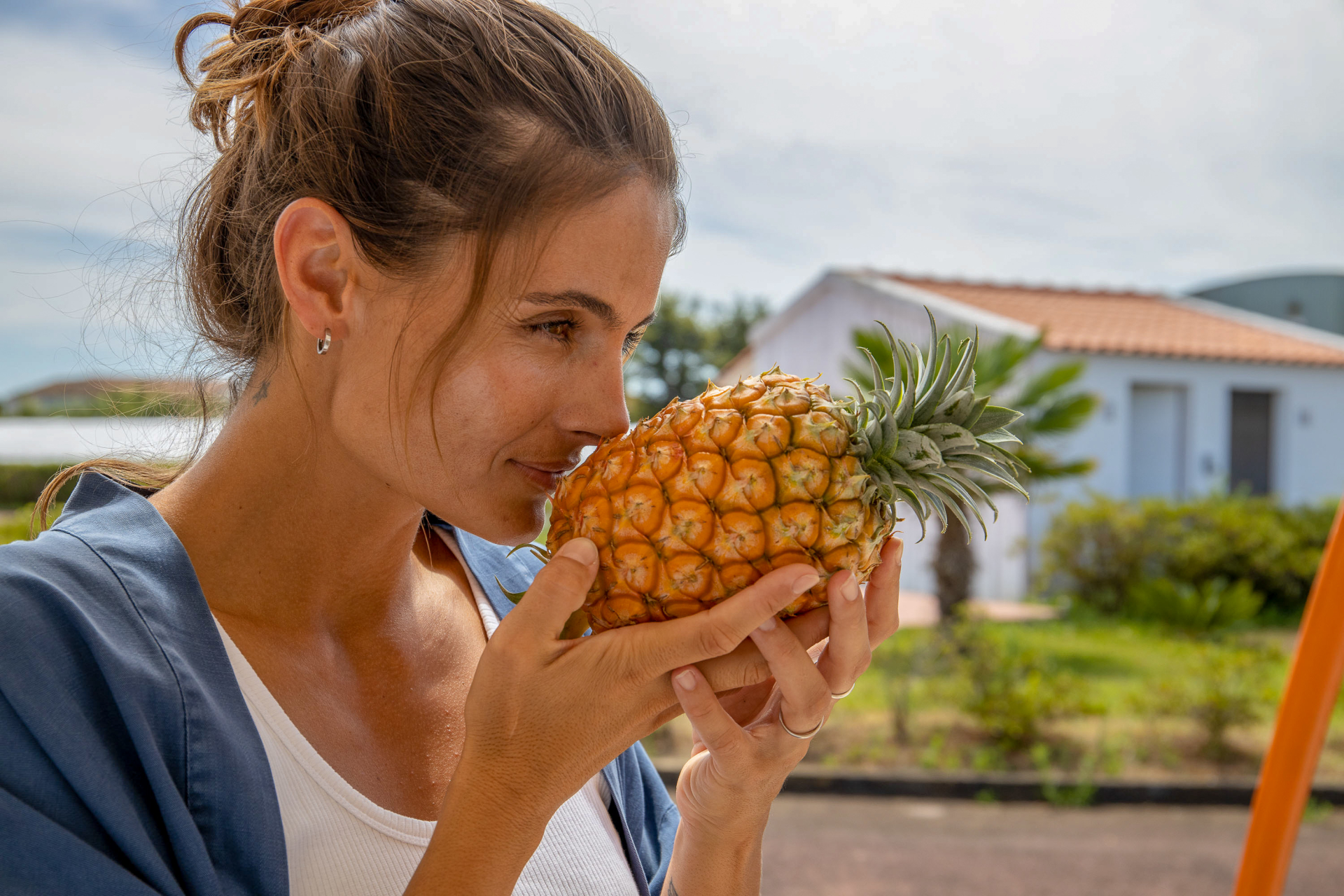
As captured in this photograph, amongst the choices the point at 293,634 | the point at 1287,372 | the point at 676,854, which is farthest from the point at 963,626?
the point at 1287,372

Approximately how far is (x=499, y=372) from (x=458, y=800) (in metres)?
0.66

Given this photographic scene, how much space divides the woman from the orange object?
135 cm

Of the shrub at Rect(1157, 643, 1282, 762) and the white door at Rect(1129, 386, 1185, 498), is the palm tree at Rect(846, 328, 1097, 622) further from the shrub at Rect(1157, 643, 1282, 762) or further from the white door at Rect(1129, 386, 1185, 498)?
the white door at Rect(1129, 386, 1185, 498)

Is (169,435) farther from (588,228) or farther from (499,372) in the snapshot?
(588,228)

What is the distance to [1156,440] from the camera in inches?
643

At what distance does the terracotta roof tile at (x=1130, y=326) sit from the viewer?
51.3 ft

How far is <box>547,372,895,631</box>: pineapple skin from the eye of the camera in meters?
1.71

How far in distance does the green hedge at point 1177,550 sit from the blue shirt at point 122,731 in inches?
520

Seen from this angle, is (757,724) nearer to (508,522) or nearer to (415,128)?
(508,522)

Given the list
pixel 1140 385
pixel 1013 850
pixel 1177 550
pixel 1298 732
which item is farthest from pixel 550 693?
pixel 1140 385

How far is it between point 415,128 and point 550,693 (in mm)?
954

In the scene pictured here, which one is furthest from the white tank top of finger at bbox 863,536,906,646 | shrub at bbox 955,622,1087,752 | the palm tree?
the palm tree

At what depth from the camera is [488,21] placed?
5.70 ft

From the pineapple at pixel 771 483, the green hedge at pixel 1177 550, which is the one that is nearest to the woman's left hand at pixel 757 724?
the pineapple at pixel 771 483
